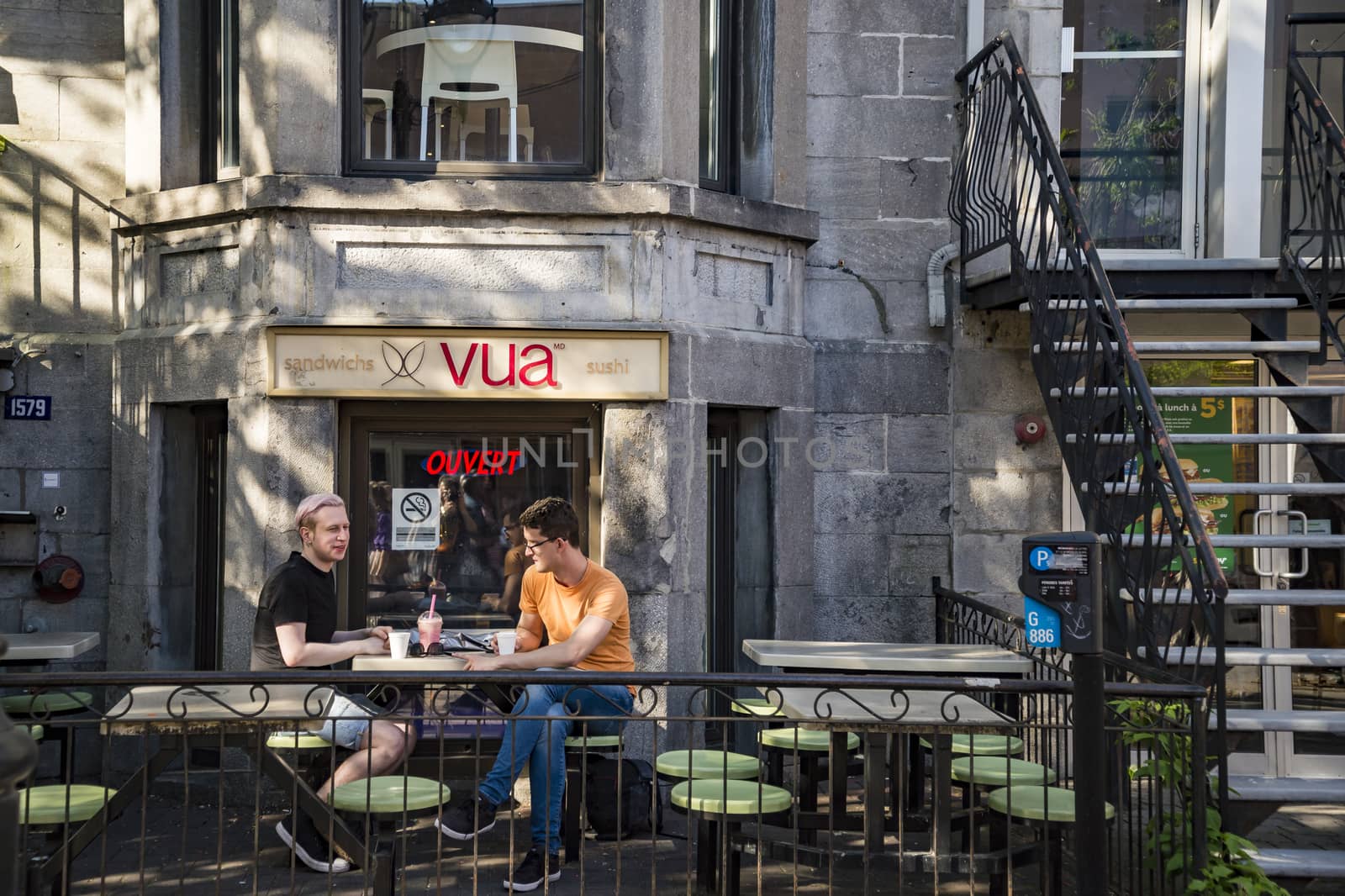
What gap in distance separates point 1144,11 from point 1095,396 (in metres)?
3.44

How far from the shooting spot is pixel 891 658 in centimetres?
643

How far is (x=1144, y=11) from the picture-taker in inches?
341

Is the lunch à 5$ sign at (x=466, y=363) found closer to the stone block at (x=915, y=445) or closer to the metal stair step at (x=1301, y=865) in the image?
the stone block at (x=915, y=445)

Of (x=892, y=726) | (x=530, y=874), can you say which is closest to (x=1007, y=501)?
(x=892, y=726)

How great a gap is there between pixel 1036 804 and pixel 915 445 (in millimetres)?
3256

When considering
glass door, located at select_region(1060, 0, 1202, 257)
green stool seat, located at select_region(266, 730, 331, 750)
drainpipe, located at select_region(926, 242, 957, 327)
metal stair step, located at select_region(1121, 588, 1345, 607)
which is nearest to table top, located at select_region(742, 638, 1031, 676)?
metal stair step, located at select_region(1121, 588, 1345, 607)

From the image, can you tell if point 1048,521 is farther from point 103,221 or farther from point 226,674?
point 103,221

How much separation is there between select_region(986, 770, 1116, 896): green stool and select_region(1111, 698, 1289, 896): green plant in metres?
0.22

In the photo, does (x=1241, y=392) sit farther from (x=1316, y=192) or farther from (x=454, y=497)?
(x=454, y=497)

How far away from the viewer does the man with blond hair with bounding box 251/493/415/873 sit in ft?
19.9

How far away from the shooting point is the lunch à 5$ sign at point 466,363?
726 centimetres

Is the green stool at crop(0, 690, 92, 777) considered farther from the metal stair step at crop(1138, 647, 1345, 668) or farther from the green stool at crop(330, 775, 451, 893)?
the metal stair step at crop(1138, 647, 1345, 668)

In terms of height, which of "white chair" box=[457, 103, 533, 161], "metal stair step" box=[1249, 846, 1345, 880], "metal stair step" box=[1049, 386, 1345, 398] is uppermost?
"white chair" box=[457, 103, 533, 161]

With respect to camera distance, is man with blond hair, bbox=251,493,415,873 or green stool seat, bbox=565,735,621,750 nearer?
man with blond hair, bbox=251,493,415,873
